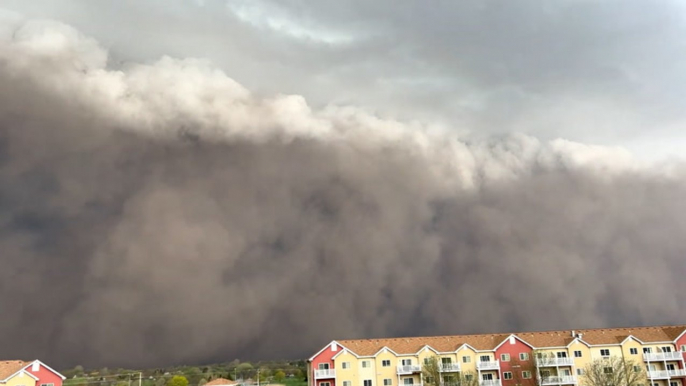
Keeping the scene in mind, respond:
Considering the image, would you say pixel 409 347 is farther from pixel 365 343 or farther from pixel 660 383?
pixel 660 383

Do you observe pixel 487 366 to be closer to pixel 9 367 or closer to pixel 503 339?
pixel 503 339

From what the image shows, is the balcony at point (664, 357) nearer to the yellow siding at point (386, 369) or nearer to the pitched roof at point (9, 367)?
the yellow siding at point (386, 369)

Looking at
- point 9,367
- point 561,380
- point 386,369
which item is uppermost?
point 9,367

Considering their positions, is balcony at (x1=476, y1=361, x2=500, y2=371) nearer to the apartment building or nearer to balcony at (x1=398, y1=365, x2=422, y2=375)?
the apartment building

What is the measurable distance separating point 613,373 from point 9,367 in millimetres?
93079

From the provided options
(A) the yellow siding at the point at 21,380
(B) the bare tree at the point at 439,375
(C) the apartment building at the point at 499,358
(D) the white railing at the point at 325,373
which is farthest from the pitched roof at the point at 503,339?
(A) the yellow siding at the point at 21,380

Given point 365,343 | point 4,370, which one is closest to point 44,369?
point 4,370

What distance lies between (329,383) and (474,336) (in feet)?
90.9

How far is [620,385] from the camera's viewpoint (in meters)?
86.4

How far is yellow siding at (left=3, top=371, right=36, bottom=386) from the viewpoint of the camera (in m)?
79.1

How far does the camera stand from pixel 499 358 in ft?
307

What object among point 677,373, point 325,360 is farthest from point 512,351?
point 325,360

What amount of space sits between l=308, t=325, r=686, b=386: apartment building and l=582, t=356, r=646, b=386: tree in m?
1.72

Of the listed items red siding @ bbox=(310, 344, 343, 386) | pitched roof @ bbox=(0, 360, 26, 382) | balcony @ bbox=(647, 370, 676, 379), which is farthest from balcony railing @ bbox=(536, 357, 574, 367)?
pitched roof @ bbox=(0, 360, 26, 382)
